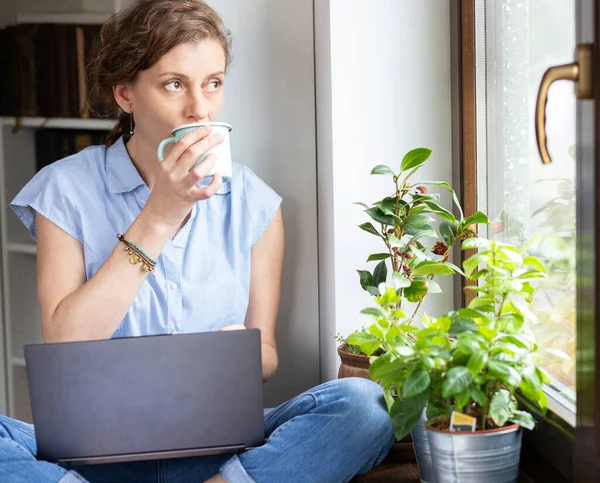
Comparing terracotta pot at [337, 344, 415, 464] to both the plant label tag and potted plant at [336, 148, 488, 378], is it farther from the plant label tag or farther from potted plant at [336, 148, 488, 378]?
the plant label tag

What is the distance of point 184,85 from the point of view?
155 cm

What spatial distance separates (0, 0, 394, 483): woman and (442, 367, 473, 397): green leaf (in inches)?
12.5

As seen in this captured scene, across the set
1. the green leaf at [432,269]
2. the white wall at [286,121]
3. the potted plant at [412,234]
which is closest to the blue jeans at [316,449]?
the potted plant at [412,234]

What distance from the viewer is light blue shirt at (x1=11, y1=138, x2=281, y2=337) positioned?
1.61 meters

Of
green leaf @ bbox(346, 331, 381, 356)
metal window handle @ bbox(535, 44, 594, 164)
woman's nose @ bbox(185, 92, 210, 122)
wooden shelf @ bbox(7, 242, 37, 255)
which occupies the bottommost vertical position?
green leaf @ bbox(346, 331, 381, 356)

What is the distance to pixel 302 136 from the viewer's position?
1.86 m

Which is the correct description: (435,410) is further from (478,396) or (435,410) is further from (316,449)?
(316,449)

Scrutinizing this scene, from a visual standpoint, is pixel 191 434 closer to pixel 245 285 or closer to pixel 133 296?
pixel 133 296

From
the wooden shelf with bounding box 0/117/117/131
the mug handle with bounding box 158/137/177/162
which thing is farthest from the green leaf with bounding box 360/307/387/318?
the wooden shelf with bounding box 0/117/117/131

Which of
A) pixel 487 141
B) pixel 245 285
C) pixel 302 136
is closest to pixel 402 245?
pixel 487 141

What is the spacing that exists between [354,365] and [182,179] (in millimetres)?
477

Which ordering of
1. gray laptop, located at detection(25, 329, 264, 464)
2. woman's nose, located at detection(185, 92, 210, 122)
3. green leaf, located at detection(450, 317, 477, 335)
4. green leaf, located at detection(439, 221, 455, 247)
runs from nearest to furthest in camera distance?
green leaf, located at detection(450, 317, 477, 335)
gray laptop, located at detection(25, 329, 264, 464)
green leaf, located at detection(439, 221, 455, 247)
woman's nose, located at detection(185, 92, 210, 122)

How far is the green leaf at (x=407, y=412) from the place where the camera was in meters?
1.05

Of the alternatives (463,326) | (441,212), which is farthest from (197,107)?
(463,326)
